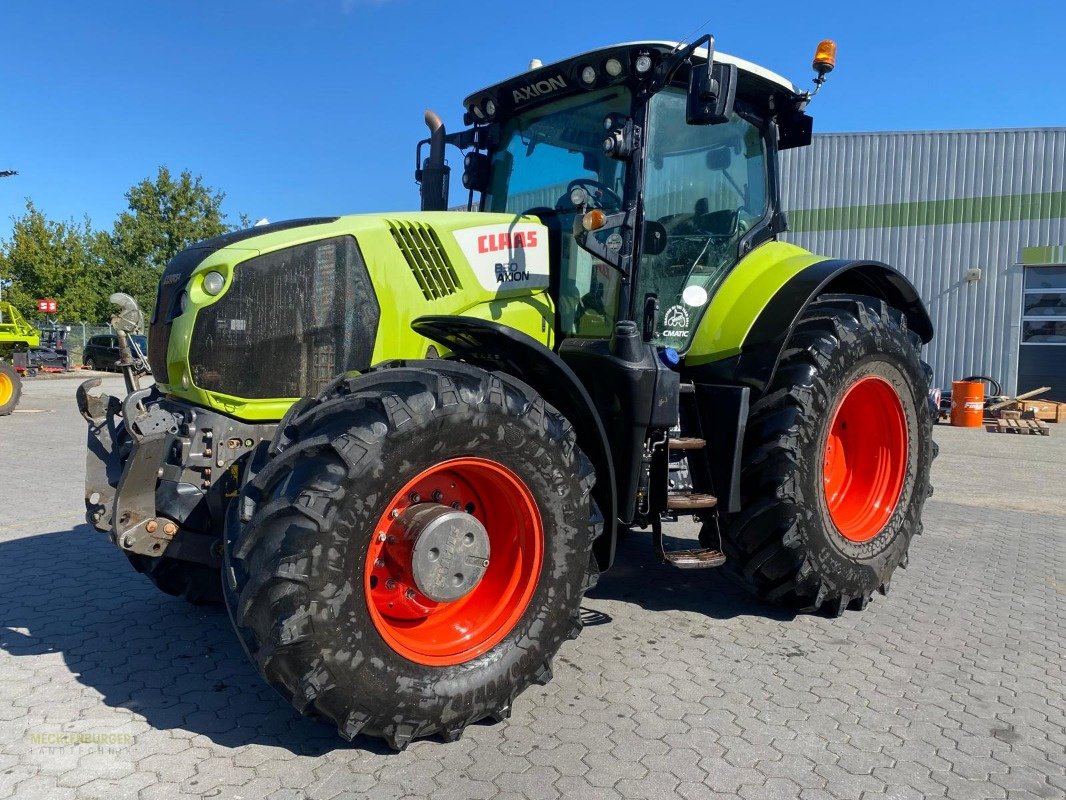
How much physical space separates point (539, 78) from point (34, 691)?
353 cm

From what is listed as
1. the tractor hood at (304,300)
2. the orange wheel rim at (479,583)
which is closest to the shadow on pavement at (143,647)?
the orange wheel rim at (479,583)

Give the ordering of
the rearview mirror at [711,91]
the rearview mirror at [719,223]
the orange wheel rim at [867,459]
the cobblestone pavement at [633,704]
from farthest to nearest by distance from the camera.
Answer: the orange wheel rim at [867,459], the rearview mirror at [719,223], the rearview mirror at [711,91], the cobblestone pavement at [633,704]

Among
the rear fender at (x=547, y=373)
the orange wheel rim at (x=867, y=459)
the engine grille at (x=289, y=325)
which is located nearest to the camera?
A: the engine grille at (x=289, y=325)

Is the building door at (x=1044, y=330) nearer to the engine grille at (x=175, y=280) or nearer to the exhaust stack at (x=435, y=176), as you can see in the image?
the exhaust stack at (x=435, y=176)

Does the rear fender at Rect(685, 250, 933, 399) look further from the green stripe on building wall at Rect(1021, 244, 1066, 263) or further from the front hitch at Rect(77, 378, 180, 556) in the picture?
the green stripe on building wall at Rect(1021, 244, 1066, 263)

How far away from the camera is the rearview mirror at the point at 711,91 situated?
3.42 m

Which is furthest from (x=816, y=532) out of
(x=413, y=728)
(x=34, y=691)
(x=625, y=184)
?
(x=34, y=691)

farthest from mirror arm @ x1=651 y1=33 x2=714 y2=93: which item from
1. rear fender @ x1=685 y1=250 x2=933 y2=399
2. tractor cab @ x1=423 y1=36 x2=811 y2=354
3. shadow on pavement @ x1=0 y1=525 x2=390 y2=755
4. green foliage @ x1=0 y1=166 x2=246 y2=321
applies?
green foliage @ x1=0 y1=166 x2=246 y2=321

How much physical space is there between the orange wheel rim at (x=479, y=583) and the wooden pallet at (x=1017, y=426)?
47.2ft

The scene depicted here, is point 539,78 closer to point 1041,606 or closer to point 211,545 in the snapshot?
point 211,545

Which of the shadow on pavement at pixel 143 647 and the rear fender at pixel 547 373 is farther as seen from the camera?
the rear fender at pixel 547 373

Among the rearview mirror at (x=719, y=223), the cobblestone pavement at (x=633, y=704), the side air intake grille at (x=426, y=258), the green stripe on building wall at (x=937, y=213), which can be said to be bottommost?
the cobblestone pavement at (x=633, y=704)

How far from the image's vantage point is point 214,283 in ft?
10.4

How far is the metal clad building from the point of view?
18.0m
